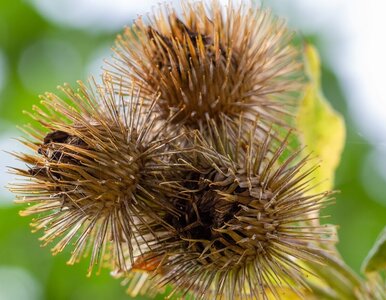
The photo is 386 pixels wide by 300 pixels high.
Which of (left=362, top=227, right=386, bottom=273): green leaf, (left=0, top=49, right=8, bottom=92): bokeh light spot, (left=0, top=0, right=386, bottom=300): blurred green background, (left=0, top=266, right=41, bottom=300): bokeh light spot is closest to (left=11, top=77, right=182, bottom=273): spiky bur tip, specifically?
(left=362, top=227, right=386, bottom=273): green leaf

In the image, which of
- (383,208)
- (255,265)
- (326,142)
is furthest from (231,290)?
(383,208)

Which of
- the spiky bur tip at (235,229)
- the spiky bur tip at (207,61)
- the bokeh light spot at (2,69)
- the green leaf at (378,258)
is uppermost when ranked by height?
the bokeh light spot at (2,69)

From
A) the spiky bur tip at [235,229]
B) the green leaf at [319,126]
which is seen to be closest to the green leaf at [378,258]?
the spiky bur tip at [235,229]

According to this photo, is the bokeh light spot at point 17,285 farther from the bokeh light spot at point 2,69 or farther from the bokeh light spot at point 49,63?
the bokeh light spot at point 49,63

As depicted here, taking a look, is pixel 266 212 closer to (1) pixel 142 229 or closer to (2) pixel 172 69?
(1) pixel 142 229

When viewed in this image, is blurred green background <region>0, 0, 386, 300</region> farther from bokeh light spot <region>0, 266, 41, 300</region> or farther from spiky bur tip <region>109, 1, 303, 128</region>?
spiky bur tip <region>109, 1, 303, 128</region>

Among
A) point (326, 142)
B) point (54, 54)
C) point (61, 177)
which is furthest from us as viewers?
point (54, 54)

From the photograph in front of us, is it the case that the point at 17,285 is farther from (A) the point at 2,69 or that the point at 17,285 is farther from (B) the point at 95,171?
(B) the point at 95,171
